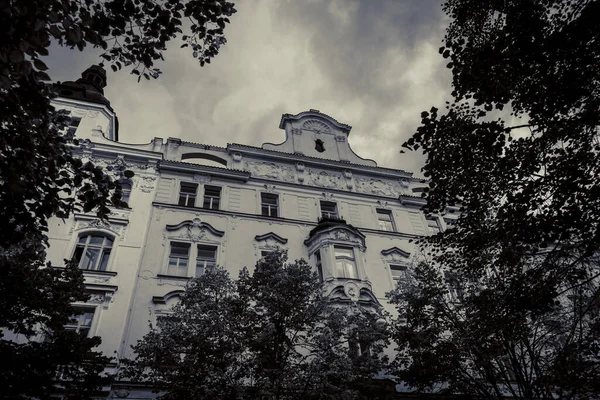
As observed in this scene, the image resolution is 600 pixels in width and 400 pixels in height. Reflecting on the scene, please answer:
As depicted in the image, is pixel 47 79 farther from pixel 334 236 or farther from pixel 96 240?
pixel 334 236

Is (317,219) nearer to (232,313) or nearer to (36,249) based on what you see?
(232,313)

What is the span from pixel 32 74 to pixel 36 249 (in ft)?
23.6

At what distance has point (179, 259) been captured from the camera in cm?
1759

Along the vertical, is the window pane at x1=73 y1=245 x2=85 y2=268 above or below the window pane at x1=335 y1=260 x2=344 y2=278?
above

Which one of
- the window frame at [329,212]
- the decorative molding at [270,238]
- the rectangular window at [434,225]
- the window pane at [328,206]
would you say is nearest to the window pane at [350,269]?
the decorative molding at [270,238]

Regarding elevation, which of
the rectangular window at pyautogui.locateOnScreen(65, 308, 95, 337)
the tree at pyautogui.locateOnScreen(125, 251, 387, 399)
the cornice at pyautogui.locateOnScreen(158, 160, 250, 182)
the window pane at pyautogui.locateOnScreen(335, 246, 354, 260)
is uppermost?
the cornice at pyautogui.locateOnScreen(158, 160, 250, 182)

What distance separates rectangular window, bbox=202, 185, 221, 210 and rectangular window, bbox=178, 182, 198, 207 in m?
0.55

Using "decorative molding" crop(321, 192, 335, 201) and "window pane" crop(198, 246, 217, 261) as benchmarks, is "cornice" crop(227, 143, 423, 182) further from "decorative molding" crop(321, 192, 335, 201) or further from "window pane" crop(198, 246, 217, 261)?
"window pane" crop(198, 246, 217, 261)

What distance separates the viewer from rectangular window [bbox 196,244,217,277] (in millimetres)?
17578

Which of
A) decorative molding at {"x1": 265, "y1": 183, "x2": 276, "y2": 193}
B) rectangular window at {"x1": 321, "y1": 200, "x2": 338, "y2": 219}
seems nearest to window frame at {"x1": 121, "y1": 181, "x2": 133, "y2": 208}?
decorative molding at {"x1": 265, "y1": 183, "x2": 276, "y2": 193}

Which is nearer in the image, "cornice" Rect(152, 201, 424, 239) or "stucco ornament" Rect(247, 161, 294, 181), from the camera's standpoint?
"cornice" Rect(152, 201, 424, 239)

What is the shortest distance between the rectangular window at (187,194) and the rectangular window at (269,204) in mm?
3498

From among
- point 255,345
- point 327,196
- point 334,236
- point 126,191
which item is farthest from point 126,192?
point 255,345

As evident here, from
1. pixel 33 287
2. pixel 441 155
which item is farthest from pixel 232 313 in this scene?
pixel 441 155
